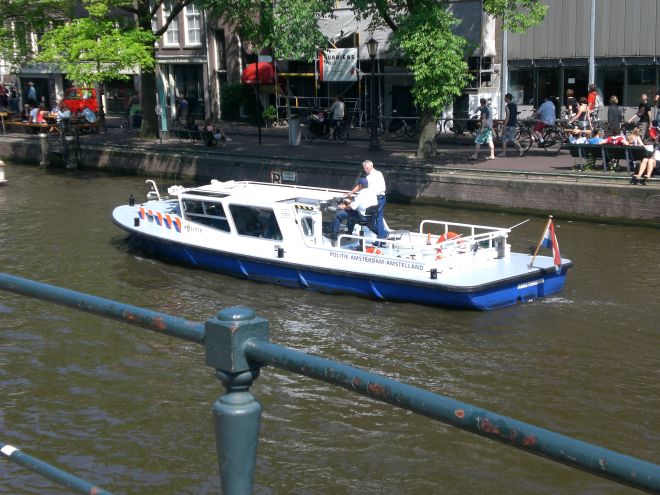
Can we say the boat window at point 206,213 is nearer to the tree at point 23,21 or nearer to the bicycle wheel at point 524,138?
the bicycle wheel at point 524,138

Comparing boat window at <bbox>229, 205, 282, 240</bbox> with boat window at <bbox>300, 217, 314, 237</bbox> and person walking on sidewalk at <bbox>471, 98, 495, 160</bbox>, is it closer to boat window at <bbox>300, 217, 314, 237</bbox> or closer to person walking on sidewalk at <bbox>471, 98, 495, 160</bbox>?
boat window at <bbox>300, 217, 314, 237</bbox>

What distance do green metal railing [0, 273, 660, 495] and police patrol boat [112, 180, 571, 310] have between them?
11.9 m

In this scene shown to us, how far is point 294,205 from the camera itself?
631 inches

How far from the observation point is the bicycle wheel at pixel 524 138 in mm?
27131

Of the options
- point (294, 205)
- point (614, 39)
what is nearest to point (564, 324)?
point (294, 205)

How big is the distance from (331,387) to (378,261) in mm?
4093

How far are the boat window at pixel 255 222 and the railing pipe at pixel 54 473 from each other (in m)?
13.3

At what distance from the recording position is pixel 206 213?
17.3 metres

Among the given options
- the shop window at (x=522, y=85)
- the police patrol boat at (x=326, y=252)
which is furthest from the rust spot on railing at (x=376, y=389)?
the shop window at (x=522, y=85)

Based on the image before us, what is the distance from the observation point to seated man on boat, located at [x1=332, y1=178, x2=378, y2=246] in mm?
15922

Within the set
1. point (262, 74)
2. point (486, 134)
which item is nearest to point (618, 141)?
point (486, 134)

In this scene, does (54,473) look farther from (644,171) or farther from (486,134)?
(486,134)

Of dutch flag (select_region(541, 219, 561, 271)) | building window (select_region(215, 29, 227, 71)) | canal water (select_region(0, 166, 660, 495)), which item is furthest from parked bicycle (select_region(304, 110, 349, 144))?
dutch flag (select_region(541, 219, 561, 271))

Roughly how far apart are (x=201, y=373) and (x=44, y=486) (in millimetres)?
3210
